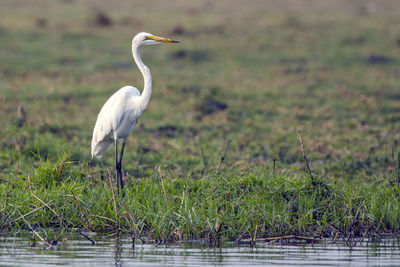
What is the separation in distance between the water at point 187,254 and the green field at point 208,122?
9.2 inches

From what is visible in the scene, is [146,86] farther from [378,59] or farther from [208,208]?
[378,59]

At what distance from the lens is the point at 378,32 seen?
24578mm

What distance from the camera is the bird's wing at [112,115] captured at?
27.3ft

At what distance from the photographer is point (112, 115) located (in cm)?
835

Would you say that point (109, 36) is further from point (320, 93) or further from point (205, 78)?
point (320, 93)

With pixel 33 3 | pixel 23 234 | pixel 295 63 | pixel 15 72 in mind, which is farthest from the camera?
pixel 33 3

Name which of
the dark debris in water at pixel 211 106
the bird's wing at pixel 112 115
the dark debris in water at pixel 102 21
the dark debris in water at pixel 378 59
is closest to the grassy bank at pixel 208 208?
the bird's wing at pixel 112 115

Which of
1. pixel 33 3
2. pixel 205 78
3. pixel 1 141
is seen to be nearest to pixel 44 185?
pixel 1 141

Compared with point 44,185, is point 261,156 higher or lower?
lower

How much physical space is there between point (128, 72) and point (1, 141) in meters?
8.60

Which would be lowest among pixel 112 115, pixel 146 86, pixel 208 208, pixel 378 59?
pixel 378 59

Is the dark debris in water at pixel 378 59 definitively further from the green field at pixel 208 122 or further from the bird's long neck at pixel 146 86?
the bird's long neck at pixel 146 86

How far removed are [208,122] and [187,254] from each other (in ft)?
24.3

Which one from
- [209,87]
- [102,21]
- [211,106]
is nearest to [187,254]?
[211,106]
